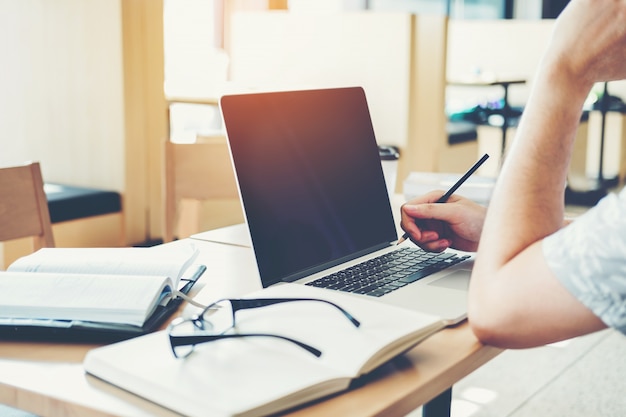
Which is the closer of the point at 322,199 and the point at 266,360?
the point at 266,360

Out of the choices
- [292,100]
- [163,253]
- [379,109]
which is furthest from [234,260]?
[379,109]

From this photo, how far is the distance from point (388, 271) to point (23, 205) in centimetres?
90

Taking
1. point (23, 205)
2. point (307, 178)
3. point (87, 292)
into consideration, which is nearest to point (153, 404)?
point (87, 292)

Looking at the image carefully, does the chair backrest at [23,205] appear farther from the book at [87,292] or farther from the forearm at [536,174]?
the forearm at [536,174]

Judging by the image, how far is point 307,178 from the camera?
3.60ft

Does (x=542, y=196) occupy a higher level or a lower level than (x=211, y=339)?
higher

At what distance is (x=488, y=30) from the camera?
5816 millimetres

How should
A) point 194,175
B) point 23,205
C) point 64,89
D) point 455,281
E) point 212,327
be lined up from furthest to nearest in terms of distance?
point 64,89 < point 194,175 < point 23,205 < point 455,281 < point 212,327

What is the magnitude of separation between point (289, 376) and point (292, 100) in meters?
0.55

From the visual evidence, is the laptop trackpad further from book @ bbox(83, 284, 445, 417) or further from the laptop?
book @ bbox(83, 284, 445, 417)

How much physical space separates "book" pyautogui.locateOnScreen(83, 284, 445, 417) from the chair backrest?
3.06ft

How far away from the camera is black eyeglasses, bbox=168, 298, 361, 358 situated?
0.68 meters

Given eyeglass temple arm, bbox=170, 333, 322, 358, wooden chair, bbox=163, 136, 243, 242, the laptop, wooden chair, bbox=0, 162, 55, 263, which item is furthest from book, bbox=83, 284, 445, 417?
wooden chair, bbox=163, 136, 243, 242

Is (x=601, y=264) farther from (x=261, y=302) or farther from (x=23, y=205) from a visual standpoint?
(x=23, y=205)
